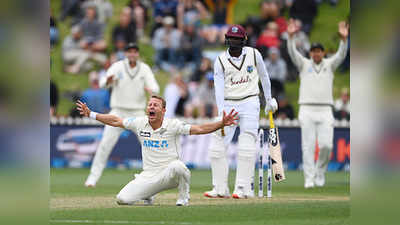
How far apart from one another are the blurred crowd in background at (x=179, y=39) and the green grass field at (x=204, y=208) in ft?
24.6

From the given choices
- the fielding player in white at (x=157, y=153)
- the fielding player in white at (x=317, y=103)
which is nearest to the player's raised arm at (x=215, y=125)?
the fielding player in white at (x=157, y=153)

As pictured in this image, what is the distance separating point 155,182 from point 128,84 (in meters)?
4.77

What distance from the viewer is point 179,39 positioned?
22.5 m

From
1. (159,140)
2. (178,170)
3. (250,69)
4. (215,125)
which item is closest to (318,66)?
(250,69)

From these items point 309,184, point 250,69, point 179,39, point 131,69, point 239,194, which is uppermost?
point 179,39

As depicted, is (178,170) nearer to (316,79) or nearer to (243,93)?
(243,93)

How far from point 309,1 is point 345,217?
15417 millimetres

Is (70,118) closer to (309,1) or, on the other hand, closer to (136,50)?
(136,50)

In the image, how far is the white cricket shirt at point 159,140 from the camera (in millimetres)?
9281
